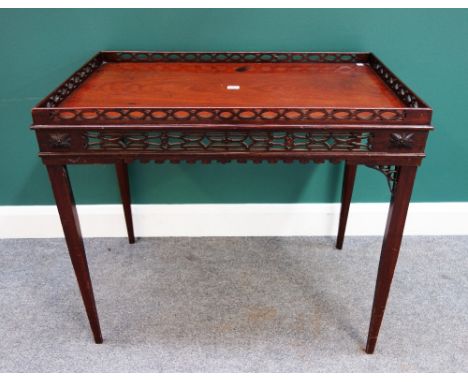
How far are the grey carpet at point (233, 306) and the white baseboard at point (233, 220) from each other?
42 mm

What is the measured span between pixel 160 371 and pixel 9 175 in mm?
956

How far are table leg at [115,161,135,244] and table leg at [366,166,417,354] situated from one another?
36.4 inches

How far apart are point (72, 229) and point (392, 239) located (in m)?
0.81

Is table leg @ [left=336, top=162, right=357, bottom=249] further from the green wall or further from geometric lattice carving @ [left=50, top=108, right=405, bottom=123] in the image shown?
geometric lattice carving @ [left=50, top=108, right=405, bottom=123]

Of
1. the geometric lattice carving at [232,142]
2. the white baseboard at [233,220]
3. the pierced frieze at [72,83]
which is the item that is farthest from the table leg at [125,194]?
the geometric lattice carving at [232,142]

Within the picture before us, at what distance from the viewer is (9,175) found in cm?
167

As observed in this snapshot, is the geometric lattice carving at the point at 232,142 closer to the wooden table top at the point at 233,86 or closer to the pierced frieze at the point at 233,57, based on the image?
the wooden table top at the point at 233,86

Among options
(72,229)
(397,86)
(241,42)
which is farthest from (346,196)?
(72,229)

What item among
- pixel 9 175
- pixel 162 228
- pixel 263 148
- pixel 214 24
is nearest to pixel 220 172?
pixel 162 228

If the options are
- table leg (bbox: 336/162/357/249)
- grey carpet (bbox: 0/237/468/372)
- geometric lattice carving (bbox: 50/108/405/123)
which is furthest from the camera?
table leg (bbox: 336/162/357/249)

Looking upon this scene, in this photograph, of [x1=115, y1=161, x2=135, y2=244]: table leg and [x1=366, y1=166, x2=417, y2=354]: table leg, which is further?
[x1=115, y1=161, x2=135, y2=244]: table leg

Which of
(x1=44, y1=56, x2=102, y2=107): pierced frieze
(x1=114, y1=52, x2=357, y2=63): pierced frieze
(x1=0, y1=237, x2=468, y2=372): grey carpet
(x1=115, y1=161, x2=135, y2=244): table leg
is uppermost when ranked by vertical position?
(x1=44, y1=56, x2=102, y2=107): pierced frieze

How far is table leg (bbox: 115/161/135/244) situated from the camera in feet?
5.19

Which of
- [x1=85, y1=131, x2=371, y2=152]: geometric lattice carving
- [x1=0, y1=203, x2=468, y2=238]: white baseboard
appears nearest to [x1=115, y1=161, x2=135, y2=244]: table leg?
[x1=0, y1=203, x2=468, y2=238]: white baseboard
